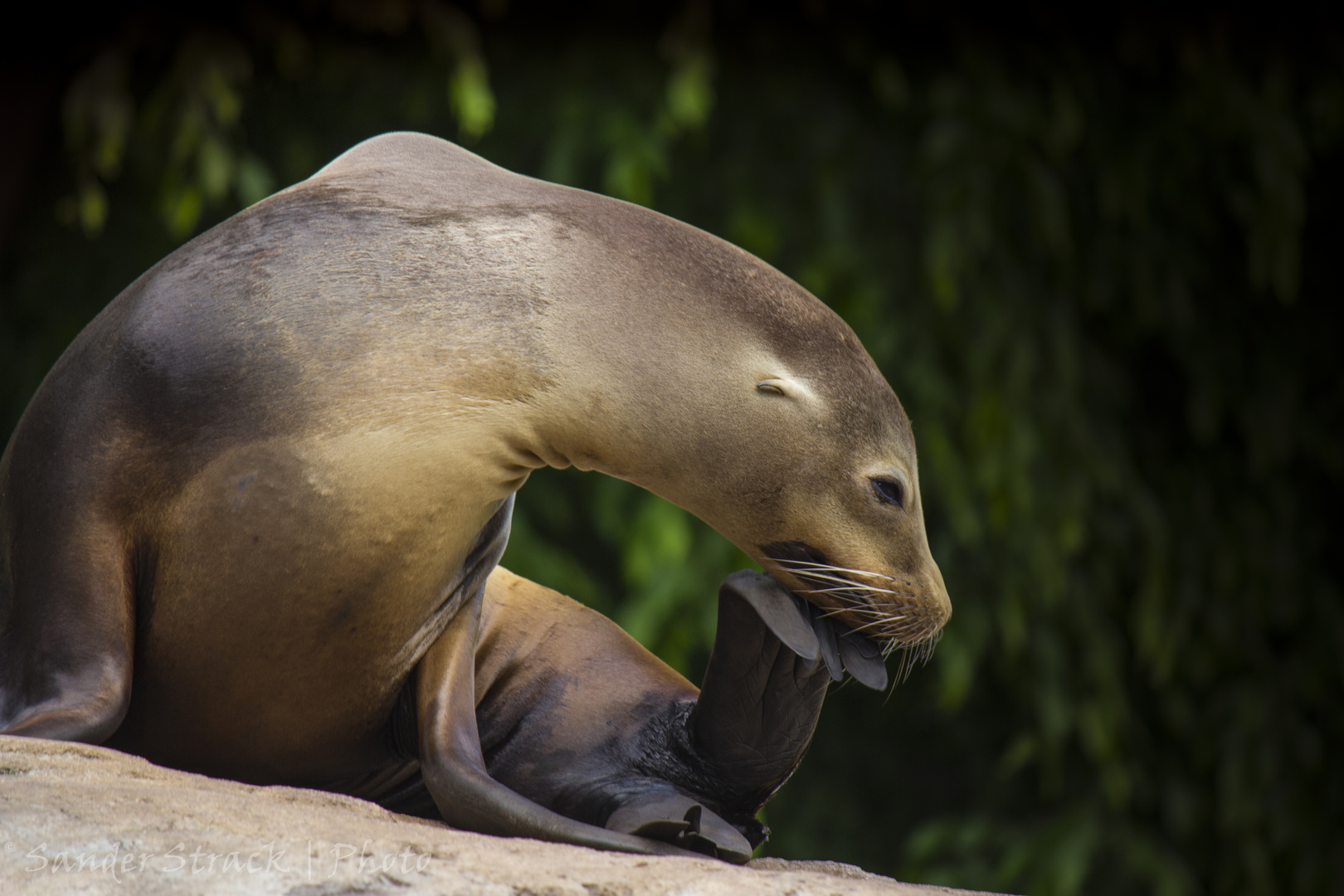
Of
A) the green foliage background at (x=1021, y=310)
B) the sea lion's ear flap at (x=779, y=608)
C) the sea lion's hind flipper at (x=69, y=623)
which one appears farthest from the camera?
the green foliage background at (x=1021, y=310)

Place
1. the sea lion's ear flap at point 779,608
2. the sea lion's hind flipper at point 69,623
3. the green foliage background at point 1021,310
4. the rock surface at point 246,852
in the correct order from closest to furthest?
the rock surface at point 246,852 < the sea lion's hind flipper at point 69,623 < the sea lion's ear flap at point 779,608 < the green foliage background at point 1021,310

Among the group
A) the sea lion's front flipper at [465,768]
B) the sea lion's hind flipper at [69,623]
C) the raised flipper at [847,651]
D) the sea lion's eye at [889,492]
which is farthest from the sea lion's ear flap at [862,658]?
the sea lion's hind flipper at [69,623]

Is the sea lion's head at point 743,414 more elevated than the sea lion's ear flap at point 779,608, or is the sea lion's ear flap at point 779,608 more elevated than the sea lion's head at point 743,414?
the sea lion's head at point 743,414

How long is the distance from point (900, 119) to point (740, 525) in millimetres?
3182

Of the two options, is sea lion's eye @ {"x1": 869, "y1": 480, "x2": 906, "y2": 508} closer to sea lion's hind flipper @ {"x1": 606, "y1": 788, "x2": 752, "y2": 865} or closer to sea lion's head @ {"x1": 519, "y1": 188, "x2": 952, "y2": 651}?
sea lion's head @ {"x1": 519, "y1": 188, "x2": 952, "y2": 651}

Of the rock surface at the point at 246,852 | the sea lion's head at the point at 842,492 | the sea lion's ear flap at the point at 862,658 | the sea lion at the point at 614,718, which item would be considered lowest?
the sea lion at the point at 614,718

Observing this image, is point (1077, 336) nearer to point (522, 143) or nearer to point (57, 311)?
point (522, 143)

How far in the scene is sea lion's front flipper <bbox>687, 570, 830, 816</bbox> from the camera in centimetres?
166

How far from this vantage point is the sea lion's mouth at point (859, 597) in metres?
1.70

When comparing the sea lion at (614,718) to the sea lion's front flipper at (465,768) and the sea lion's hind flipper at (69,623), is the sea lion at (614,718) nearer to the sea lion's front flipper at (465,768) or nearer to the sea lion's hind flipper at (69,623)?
the sea lion's front flipper at (465,768)

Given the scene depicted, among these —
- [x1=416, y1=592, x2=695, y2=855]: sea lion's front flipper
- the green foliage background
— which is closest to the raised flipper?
[x1=416, y1=592, x2=695, y2=855]: sea lion's front flipper

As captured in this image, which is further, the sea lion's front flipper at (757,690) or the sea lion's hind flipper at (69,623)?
the sea lion's front flipper at (757,690)

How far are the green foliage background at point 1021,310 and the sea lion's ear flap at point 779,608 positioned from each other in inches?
96.0

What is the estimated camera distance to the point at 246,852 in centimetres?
110
